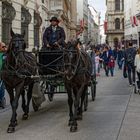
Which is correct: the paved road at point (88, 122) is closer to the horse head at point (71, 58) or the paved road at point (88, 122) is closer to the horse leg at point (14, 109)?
the horse leg at point (14, 109)

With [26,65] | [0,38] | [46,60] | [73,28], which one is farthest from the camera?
[73,28]

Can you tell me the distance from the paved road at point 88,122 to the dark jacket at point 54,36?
1839 mm

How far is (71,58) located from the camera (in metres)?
9.48

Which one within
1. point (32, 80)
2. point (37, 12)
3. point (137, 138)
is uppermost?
point (37, 12)

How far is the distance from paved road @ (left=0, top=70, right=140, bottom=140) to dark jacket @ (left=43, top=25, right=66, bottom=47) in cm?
184

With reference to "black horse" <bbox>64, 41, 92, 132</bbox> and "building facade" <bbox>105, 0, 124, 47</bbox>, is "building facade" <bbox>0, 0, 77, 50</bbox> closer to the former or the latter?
"black horse" <bbox>64, 41, 92, 132</bbox>

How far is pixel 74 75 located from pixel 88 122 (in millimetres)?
1269

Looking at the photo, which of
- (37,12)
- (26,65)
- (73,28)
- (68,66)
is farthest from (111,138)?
(73,28)

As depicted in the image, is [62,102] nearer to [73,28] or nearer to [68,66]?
[68,66]

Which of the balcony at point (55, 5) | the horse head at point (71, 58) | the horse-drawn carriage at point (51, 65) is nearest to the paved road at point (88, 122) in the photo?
the horse-drawn carriage at point (51, 65)

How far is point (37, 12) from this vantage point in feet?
94.2

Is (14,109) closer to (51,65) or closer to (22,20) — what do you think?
(51,65)

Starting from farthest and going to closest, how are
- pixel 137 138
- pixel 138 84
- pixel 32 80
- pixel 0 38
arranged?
pixel 0 38
pixel 138 84
pixel 32 80
pixel 137 138

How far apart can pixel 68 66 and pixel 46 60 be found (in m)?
2.85
